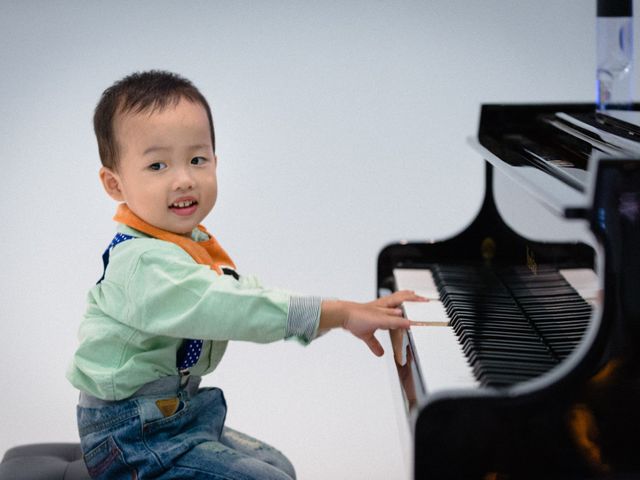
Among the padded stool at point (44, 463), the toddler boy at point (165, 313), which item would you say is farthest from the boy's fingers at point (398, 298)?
the padded stool at point (44, 463)

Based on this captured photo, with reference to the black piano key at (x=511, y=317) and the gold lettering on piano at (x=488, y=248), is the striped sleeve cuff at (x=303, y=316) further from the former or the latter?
the gold lettering on piano at (x=488, y=248)

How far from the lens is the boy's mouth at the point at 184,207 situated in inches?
80.3

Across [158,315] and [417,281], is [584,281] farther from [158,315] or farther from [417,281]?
[158,315]

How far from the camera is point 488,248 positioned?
2490 mm

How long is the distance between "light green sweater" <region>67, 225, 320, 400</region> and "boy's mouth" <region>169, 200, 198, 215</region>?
8 cm

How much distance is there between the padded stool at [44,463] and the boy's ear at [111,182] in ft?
1.81

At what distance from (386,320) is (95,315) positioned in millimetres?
555

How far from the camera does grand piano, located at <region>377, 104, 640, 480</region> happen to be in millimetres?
1404

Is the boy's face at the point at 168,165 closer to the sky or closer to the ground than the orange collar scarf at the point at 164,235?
closer to the sky

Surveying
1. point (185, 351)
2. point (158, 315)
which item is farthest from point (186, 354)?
point (158, 315)

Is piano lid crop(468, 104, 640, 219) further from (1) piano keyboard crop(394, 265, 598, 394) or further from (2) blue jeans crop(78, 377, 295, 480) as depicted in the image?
(2) blue jeans crop(78, 377, 295, 480)

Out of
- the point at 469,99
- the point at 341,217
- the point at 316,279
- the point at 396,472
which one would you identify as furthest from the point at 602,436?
the point at 469,99

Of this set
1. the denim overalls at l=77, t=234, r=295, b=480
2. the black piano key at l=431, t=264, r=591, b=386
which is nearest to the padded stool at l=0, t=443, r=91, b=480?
the denim overalls at l=77, t=234, r=295, b=480

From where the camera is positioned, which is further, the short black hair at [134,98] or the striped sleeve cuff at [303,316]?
the short black hair at [134,98]
